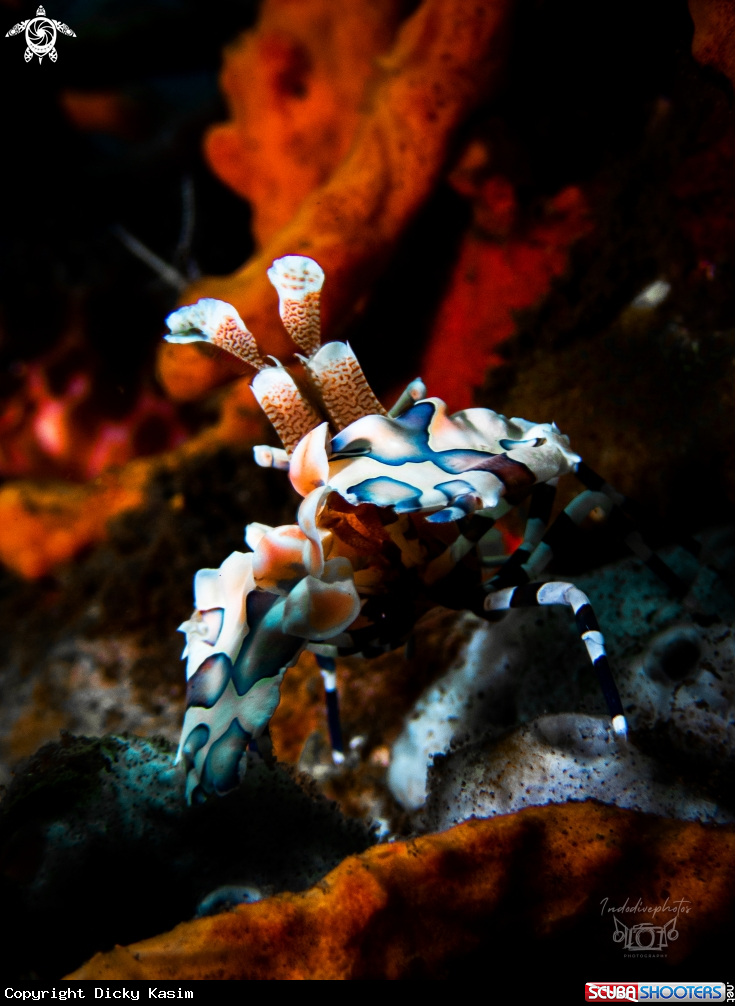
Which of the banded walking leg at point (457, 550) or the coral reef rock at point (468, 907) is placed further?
the banded walking leg at point (457, 550)

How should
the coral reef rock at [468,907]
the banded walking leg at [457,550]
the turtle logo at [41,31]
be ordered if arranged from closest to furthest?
1. the coral reef rock at [468,907]
2. the banded walking leg at [457,550]
3. the turtle logo at [41,31]

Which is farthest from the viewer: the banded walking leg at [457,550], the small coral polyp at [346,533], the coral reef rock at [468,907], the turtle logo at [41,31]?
the turtle logo at [41,31]

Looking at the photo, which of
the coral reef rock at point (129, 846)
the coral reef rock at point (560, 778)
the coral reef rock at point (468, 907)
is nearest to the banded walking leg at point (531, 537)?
the coral reef rock at point (560, 778)

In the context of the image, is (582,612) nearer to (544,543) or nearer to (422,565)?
(544,543)

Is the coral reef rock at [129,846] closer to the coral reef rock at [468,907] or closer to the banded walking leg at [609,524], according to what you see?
the coral reef rock at [468,907]

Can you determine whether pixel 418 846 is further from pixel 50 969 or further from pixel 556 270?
pixel 556 270

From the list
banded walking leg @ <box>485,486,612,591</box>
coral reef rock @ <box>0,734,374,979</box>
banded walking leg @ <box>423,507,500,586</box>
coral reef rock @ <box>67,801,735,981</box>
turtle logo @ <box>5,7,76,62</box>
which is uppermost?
turtle logo @ <box>5,7,76,62</box>

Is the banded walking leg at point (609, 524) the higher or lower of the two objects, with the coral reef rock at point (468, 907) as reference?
higher

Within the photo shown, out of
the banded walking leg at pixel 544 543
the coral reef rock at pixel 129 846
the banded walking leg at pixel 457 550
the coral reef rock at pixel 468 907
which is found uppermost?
the banded walking leg at pixel 457 550

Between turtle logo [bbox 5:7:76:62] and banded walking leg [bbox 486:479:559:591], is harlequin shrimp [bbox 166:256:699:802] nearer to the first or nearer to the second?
banded walking leg [bbox 486:479:559:591]

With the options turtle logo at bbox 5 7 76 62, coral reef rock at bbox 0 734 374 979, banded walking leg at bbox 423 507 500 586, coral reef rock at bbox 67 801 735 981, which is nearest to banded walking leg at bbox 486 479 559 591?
banded walking leg at bbox 423 507 500 586
